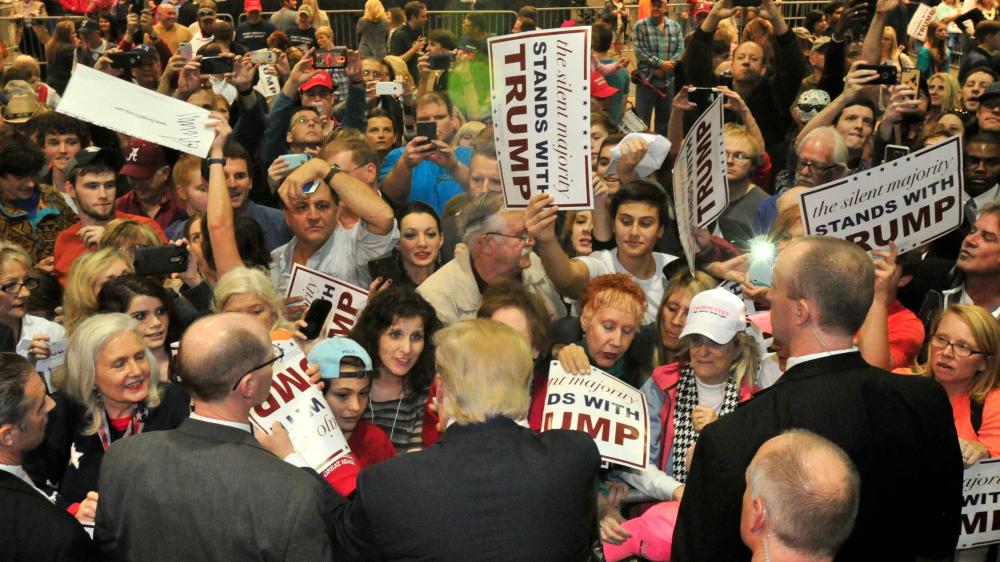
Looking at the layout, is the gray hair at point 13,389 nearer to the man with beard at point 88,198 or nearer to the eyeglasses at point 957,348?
the man with beard at point 88,198

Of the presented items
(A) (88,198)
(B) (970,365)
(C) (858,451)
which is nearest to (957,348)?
(B) (970,365)

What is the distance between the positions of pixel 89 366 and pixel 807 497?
2.86 meters

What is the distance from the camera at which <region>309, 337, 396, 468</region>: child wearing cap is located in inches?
175

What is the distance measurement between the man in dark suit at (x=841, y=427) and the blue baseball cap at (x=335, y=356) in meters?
1.60

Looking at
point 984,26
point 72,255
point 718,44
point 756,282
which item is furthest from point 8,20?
point 756,282

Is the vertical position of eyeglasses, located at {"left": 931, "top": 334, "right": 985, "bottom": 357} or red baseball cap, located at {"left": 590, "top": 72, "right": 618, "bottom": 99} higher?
red baseball cap, located at {"left": 590, "top": 72, "right": 618, "bottom": 99}

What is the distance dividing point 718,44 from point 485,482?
367 inches

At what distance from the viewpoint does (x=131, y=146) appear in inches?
288

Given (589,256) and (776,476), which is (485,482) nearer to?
(776,476)

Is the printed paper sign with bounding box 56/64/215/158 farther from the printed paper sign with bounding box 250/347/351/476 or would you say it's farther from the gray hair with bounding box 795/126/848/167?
the gray hair with bounding box 795/126/848/167

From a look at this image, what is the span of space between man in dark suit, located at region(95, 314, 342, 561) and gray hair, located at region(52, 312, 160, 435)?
1088 mm

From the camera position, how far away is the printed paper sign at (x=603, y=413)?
442 cm

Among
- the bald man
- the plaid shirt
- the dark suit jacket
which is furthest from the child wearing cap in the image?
the plaid shirt

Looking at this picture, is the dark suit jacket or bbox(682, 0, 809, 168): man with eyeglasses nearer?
the dark suit jacket
